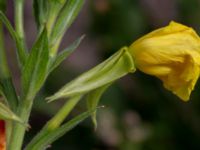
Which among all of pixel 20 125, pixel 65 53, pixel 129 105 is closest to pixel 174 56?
pixel 65 53

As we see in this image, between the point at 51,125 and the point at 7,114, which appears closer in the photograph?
the point at 7,114

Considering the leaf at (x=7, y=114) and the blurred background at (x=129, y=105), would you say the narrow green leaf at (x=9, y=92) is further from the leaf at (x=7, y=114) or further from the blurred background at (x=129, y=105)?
the blurred background at (x=129, y=105)

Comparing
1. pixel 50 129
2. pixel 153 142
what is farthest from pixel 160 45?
pixel 153 142

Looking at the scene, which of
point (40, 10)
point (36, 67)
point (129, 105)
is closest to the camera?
point (36, 67)

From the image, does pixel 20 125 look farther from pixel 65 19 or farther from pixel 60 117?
pixel 65 19

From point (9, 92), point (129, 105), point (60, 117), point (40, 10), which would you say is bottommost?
point (129, 105)
